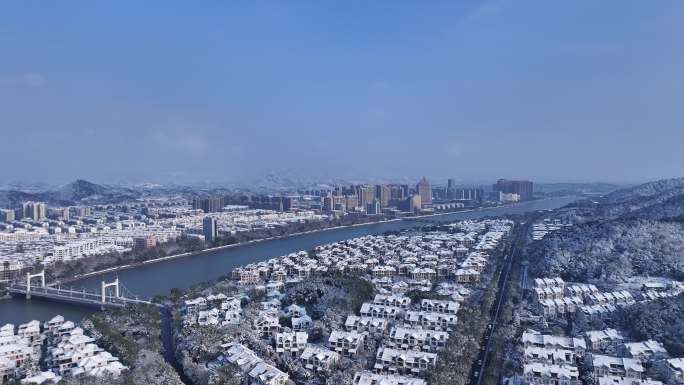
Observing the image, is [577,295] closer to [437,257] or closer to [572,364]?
[572,364]

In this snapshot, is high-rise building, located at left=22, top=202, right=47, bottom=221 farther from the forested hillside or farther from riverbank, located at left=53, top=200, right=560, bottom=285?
the forested hillside

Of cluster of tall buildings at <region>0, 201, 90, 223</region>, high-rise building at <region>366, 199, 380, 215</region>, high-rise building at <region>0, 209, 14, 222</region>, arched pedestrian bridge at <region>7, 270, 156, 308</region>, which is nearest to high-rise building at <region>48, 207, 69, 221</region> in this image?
cluster of tall buildings at <region>0, 201, 90, 223</region>

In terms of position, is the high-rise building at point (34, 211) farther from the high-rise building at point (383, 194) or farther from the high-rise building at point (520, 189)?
the high-rise building at point (520, 189)

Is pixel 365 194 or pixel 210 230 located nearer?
pixel 210 230

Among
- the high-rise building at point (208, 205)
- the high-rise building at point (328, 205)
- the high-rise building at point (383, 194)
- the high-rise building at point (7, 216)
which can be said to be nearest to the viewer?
the high-rise building at point (7, 216)

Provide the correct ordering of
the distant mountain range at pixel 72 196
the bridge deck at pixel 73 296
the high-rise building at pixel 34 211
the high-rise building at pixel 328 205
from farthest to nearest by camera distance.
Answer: the distant mountain range at pixel 72 196 < the high-rise building at pixel 328 205 < the high-rise building at pixel 34 211 < the bridge deck at pixel 73 296

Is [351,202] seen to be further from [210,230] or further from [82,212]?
[82,212]

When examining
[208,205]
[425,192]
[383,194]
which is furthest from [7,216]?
[425,192]

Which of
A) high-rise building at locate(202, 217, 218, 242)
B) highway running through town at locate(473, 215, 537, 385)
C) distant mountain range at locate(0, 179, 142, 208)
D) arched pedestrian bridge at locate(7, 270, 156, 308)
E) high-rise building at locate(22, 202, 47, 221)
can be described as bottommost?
arched pedestrian bridge at locate(7, 270, 156, 308)

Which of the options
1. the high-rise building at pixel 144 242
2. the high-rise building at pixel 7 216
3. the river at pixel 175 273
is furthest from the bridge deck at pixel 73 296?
the high-rise building at pixel 7 216

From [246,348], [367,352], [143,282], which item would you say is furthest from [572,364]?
[143,282]

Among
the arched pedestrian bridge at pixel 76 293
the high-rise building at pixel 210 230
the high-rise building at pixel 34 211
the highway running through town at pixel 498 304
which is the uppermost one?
the high-rise building at pixel 34 211
